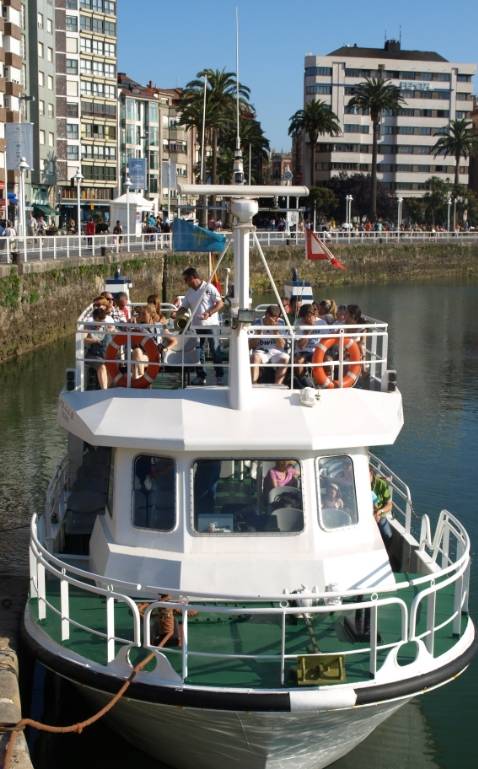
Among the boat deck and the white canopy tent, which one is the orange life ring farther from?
the white canopy tent

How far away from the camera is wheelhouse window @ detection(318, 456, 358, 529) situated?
10219 mm

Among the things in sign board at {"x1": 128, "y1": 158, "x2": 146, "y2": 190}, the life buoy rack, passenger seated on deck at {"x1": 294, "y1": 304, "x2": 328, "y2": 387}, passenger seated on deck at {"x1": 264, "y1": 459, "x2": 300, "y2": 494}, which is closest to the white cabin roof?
passenger seated on deck at {"x1": 264, "y1": 459, "x2": 300, "y2": 494}

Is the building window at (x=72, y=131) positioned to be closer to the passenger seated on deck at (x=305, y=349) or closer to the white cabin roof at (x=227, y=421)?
the passenger seated on deck at (x=305, y=349)

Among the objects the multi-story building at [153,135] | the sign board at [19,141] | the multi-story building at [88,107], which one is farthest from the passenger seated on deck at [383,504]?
the multi-story building at [153,135]

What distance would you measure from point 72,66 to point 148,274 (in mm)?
57292

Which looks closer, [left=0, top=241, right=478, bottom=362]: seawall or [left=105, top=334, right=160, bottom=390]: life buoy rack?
[left=105, top=334, right=160, bottom=390]: life buoy rack

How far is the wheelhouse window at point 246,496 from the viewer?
9.99m

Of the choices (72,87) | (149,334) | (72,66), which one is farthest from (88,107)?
(149,334)

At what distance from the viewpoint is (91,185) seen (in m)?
101

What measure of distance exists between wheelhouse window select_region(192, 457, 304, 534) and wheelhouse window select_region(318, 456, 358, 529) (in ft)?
0.92

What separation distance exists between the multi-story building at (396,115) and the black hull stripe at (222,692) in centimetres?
12753

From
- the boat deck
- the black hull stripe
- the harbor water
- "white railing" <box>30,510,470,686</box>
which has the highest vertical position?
"white railing" <box>30,510,470,686</box>

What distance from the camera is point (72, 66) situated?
9962 cm

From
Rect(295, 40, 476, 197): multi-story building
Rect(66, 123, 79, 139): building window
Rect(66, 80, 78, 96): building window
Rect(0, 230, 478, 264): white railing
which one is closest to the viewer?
Rect(0, 230, 478, 264): white railing
